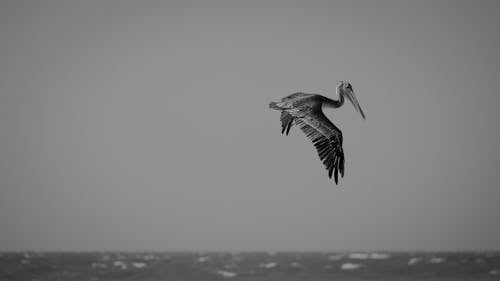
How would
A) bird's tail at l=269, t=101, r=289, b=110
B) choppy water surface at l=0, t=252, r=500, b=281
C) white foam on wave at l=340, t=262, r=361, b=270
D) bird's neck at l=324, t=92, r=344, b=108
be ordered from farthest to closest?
white foam on wave at l=340, t=262, r=361, b=270
choppy water surface at l=0, t=252, r=500, b=281
bird's neck at l=324, t=92, r=344, b=108
bird's tail at l=269, t=101, r=289, b=110

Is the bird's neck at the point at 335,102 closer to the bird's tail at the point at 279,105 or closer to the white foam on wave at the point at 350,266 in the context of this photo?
the bird's tail at the point at 279,105

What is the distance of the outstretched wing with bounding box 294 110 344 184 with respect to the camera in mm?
13664

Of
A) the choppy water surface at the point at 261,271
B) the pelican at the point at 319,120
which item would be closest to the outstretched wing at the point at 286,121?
the pelican at the point at 319,120

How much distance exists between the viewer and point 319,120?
14.3 m

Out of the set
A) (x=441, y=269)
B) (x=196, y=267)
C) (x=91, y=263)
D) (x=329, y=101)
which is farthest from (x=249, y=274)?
(x=329, y=101)

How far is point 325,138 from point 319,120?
387mm

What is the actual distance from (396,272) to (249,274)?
14048 millimetres

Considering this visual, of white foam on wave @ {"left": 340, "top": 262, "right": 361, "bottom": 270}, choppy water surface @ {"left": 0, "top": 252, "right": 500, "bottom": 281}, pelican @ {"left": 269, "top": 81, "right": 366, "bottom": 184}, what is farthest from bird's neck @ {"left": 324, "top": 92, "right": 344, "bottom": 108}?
white foam on wave @ {"left": 340, "top": 262, "right": 361, "bottom": 270}

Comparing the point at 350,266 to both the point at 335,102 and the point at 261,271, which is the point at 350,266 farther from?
the point at 335,102

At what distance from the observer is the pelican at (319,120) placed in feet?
45.1

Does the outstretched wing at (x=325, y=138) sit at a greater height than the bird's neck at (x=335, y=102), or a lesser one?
lesser

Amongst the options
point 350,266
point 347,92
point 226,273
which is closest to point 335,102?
point 347,92

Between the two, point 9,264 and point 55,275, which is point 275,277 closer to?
point 55,275

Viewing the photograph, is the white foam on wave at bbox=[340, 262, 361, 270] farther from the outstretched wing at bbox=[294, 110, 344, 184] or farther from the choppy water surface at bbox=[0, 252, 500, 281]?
the outstretched wing at bbox=[294, 110, 344, 184]
